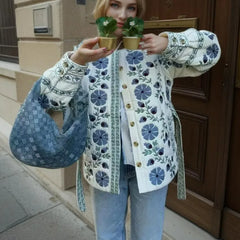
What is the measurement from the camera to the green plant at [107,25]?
1426 millimetres

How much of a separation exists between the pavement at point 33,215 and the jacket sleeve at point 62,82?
174 centimetres

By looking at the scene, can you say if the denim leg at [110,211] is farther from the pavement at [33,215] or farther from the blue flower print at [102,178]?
the pavement at [33,215]

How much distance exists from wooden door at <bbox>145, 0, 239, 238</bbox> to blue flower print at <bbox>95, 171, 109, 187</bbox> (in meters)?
1.07

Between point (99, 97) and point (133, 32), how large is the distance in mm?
354

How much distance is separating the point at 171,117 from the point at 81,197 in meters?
0.69

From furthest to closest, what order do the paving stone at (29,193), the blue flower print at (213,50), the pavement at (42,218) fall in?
the paving stone at (29,193) < the pavement at (42,218) < the blue flower print at (213,50)

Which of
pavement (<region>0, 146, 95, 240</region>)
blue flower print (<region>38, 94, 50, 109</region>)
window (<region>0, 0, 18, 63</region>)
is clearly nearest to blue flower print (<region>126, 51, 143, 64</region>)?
blue flower print (<region>38, 94, 50, 109</region>)

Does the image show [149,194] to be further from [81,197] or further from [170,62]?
[170,62]

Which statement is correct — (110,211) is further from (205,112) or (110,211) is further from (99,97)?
(205,112)

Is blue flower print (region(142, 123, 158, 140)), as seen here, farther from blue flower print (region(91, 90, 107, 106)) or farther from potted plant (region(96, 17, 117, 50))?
potted plant (region(96, 17, 117, 50))

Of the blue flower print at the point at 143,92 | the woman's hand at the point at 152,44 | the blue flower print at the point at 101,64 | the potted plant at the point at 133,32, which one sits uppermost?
the potted plant at the point at 133,32

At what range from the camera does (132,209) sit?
1.83 metres

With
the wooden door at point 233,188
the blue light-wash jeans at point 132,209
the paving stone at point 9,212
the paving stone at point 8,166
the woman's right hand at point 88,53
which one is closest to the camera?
the woman's right hand at point 88,53


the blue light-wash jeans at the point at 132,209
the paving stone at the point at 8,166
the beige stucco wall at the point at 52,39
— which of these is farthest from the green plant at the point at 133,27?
the paving stone at the point at 8,166
